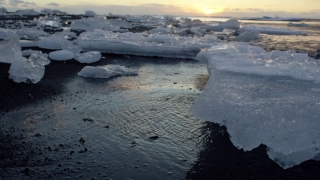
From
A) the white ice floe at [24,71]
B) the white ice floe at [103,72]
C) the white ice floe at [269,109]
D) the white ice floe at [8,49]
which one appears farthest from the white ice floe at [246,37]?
the white ice floe at [24,71]

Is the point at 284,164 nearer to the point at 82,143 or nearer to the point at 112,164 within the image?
the point at 112,164

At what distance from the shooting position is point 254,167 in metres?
3.17

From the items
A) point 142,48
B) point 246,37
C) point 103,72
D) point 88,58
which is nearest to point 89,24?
point 142,48

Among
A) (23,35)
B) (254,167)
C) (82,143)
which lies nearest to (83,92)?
(82,143)

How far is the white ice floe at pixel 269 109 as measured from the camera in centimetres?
308

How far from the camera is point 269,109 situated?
3559mm

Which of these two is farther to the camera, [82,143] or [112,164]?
[82,143]

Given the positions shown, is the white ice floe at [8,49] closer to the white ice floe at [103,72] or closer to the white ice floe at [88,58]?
the white ice floe at [88,58]

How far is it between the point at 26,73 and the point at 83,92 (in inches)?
70.0

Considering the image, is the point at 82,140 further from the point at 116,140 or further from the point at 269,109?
the point at 269,109

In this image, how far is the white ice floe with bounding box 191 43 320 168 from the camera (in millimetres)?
3084

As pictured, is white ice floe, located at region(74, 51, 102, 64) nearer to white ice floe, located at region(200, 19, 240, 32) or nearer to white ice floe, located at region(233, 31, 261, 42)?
white ice floe, located at region(233, 31, 261, 42)

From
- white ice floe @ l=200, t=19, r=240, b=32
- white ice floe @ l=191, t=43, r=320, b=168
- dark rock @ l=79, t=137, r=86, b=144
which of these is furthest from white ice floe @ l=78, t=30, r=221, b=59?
white ice floe @ l=200, t=19, r=240, b=32

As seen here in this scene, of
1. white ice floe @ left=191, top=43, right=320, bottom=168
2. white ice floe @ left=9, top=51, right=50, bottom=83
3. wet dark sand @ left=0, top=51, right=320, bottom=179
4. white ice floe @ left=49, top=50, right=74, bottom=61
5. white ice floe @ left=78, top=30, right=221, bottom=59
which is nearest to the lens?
wet dark sand @ left=0, top=51, right=320, bottom=179
